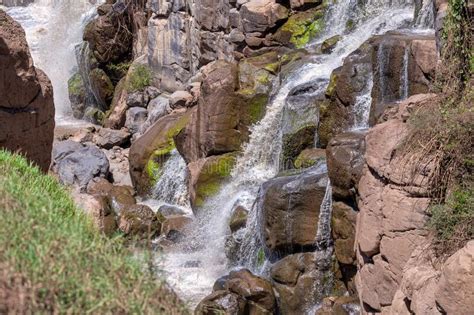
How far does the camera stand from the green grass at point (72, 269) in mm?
4367

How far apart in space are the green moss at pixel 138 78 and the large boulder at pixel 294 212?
37.0 feet

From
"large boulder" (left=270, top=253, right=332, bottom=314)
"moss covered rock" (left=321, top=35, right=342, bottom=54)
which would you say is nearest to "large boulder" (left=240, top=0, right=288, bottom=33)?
"moss covered rock" (left=321, top=35, right=342, bottom=54)

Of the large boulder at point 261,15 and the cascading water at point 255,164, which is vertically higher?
the large boulder at point 261,15

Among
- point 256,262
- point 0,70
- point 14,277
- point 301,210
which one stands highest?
point 0,70

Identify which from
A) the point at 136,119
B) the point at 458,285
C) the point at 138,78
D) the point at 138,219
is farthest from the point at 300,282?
the point at 138,78

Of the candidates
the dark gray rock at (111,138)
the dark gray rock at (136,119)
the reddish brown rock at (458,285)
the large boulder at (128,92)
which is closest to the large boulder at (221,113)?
the dark gray rock at (111,138)

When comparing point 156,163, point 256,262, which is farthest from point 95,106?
point 256,262

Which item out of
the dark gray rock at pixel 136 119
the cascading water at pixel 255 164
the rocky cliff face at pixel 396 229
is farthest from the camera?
the dark gray rock at pixel 136 119

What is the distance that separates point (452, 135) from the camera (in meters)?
9.14

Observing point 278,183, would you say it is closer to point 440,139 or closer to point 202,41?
point 440,139

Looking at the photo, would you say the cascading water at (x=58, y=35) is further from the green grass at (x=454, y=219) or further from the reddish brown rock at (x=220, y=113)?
the green grass at (x=454, y=219)

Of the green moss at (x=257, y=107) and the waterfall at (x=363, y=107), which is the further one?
the green moss at (x=257, y=107)

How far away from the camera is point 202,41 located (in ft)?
71.2

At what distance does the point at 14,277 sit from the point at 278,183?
354 inches
